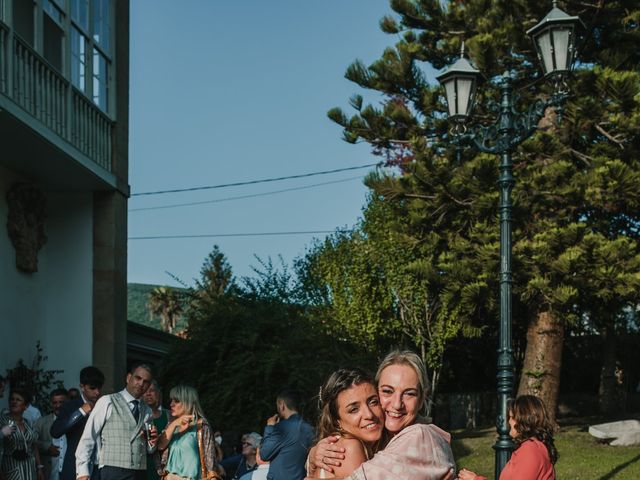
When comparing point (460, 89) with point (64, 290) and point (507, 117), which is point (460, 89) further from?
point (64, 290)

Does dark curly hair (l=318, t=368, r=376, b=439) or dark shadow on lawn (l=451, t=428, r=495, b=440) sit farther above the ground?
dark curly hair (l=318, t=368, r=376, b=439)

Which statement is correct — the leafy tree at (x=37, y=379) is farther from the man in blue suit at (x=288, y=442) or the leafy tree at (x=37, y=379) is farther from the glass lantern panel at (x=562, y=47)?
the glass lantern panel at (x=562, y=47)

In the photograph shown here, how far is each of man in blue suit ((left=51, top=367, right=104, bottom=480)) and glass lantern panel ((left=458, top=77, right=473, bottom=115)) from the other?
5.52 metres

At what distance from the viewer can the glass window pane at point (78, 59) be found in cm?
1706

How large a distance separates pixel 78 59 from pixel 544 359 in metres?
11.7

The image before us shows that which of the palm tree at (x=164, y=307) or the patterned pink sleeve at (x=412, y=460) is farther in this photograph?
the palm tree at (x=164, y=307)

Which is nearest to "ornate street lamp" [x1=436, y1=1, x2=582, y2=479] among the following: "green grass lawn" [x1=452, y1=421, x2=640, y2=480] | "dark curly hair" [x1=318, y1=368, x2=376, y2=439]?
"green grass lawn" [x1=452, y1=421, x2=640, y2=480]

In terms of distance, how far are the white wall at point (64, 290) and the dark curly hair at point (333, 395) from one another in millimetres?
14216

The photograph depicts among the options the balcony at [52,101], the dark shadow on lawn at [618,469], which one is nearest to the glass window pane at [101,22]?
the balcony at [52,101]

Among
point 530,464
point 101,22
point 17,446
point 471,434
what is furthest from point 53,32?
point 471,434

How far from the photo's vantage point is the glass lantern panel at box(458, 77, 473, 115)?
1255 centimetres

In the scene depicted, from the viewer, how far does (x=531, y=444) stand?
20.7 ft

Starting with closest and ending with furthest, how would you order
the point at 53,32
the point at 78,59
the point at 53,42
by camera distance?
the point at 53,32 < the point at 53,42 < the point at 78,59

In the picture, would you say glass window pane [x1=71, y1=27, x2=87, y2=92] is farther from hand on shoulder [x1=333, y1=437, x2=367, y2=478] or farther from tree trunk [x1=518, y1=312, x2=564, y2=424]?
hand on shoulder [x1=333, y1=437, x2=367, y2=478]
